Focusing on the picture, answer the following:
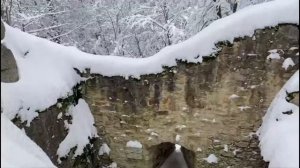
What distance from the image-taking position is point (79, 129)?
20.4 ft

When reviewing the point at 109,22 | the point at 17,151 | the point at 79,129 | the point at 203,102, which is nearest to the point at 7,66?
the point at 17,151

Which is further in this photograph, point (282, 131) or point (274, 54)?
point (274, 54)

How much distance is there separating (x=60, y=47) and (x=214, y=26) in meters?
2.67

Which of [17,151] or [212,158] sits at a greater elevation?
[17,151]

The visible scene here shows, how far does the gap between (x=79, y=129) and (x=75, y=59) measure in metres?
1.18

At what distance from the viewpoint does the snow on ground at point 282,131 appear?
4.06 metres

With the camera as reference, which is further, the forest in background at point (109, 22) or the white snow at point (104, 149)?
the forest in background at point (109, 22)

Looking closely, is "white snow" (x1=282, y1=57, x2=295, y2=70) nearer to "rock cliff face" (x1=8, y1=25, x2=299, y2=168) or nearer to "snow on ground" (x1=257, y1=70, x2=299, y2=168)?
"rock cliff face" (x1=8, y1=25, x2=299, y2=168)

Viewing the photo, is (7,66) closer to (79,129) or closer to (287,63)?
(79,129)

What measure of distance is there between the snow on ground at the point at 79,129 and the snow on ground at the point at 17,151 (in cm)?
161

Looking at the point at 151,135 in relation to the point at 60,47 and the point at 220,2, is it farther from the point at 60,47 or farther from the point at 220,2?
the point at 220,2

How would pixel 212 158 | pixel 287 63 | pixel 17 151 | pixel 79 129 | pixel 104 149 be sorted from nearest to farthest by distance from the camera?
pixel 17 151 → pixel 287 63 → pixel 212 158 → pixel 79 129 → pixel 104 149

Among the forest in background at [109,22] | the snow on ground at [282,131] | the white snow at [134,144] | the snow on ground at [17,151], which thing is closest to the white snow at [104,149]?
the white snow at [134,144]

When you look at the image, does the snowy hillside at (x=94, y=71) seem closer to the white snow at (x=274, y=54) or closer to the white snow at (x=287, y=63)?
the white snow at (x=287, y=63)
